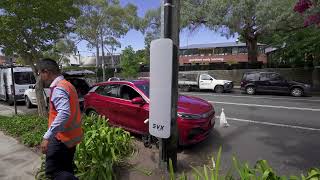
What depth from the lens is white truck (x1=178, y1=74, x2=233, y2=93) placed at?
24.0 metres

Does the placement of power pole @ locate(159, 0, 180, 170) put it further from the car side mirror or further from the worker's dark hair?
the car side mirror

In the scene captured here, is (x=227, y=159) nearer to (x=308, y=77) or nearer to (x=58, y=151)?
(x=58, y=151)

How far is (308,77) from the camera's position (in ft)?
81.6

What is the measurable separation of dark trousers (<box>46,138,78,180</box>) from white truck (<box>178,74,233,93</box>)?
68.3 feet

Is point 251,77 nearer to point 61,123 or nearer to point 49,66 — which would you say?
point 49,66

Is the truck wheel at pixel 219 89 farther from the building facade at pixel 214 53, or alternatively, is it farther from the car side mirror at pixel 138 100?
the building facade at pixel 214 53

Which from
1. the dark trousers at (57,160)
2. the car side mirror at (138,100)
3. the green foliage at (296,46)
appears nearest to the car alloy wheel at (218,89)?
the green foliage at (296,46)

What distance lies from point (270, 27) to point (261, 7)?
1.58 metres

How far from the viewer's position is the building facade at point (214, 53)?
59.5 metres

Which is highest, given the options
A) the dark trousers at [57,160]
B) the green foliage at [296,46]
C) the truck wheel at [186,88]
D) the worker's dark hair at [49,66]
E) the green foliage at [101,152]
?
the green foliage at [296,46]

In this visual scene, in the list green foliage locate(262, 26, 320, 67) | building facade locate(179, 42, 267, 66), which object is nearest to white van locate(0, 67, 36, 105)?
green foliage locate(262, 26, 320, 67)

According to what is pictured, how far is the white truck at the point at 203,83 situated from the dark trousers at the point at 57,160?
2082cm

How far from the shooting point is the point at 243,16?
24781 mm

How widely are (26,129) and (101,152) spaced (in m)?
4.07
